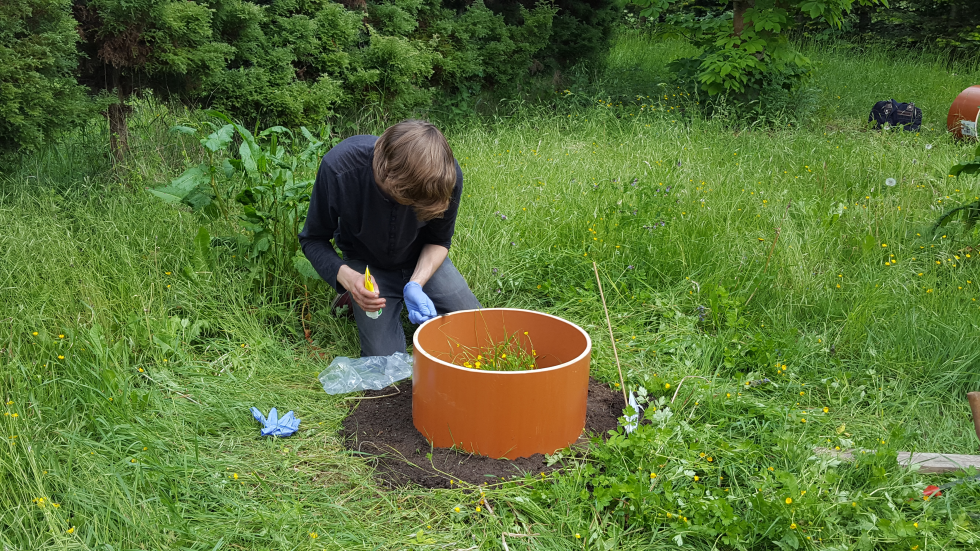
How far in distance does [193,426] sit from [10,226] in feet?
4.87

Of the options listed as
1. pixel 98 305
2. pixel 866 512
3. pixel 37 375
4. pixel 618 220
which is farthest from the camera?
pixel 618 220

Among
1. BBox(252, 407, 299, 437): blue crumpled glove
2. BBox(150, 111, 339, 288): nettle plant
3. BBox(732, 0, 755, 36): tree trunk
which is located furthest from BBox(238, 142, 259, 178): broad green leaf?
BBox(732, 0, 755, 36): tree trunk

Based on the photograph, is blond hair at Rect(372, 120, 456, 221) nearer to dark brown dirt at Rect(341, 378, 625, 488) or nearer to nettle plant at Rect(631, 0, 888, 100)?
dark brown dirt at Rect(341, 378, 625, 488)

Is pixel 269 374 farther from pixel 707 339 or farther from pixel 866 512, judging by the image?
pixel 866 512

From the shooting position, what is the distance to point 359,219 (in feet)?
7.83

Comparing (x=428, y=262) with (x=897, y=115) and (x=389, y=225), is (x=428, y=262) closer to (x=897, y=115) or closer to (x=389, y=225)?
(x=389, y=225)

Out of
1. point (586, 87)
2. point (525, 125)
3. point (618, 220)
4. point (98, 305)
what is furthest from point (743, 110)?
point (98, 305)

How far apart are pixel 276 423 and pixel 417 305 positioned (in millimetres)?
595

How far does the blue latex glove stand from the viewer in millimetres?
2268

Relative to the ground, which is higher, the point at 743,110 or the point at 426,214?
the point at 426,214

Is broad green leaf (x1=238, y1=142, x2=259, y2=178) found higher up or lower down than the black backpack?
higher up

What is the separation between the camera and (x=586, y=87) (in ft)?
21.2

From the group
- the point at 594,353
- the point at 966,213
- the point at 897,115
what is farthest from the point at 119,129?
the point at 897,115

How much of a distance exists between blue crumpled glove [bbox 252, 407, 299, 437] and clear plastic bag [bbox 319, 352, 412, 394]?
22 centimetres
